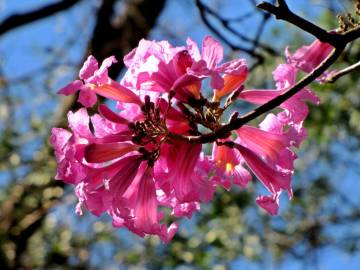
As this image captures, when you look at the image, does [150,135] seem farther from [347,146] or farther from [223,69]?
[347,146]

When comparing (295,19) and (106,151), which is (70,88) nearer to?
(106,151)

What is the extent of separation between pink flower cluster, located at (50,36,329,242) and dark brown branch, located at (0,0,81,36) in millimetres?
2542

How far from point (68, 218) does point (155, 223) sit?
12.8 feet

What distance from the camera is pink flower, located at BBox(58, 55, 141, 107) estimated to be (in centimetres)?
99

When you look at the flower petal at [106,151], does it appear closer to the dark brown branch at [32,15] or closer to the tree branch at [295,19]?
the tree branch at [295,19]

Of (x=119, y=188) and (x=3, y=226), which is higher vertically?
(x=119, y=188)

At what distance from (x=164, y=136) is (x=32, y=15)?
2.78 meters

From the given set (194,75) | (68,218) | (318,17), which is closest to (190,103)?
(194,75)

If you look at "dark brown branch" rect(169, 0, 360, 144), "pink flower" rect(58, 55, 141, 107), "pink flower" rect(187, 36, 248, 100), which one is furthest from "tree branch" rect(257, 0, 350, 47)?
"pink flower" rect(58, 55, 141, 107)

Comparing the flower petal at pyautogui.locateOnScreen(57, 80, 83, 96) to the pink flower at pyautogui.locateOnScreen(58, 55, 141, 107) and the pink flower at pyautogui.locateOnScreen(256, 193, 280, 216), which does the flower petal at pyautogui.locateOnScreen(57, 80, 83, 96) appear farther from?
the pink flower at pyautogui.locateOnScreen(256, 193, 280, 216)

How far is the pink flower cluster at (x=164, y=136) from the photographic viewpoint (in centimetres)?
94

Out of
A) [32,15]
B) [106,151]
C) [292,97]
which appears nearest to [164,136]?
[106,151]

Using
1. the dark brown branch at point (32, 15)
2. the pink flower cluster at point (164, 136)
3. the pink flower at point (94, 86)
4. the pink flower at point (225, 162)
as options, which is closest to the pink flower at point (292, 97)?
the pink flower cluster at point (164, 136)

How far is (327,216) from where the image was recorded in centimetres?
501
